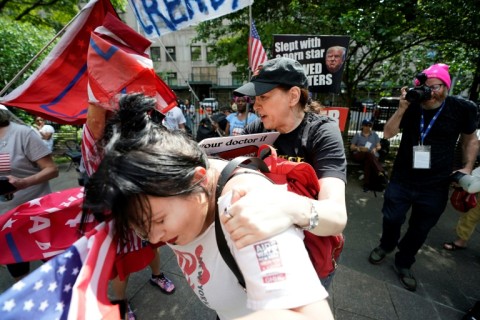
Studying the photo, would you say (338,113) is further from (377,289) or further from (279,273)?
(279,273)

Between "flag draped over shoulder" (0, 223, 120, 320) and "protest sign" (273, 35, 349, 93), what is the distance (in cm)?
368

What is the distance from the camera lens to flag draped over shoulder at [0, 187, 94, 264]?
1617 mm

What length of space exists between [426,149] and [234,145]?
2188mm

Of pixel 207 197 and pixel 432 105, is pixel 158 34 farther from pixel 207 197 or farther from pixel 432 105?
pixel 432 105

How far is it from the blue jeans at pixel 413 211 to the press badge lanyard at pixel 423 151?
263 millimetres

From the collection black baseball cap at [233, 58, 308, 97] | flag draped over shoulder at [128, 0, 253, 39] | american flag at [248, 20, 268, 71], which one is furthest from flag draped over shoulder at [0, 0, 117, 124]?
american flag at [248, 20, 268, 71]

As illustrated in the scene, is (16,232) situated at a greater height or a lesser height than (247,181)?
lesser

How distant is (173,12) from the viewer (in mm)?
2373

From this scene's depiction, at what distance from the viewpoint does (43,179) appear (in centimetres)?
233

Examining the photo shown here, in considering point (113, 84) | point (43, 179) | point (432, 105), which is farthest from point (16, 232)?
point (432, 105)

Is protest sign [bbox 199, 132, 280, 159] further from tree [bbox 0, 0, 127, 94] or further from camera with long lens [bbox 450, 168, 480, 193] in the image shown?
tree [bbox 0, 0, 127, 94]

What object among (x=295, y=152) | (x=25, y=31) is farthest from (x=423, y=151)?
(x=25, y=31)

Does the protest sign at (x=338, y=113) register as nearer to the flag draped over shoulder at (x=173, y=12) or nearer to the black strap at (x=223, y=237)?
the flag draped over shoulder at (x=173, y=12)

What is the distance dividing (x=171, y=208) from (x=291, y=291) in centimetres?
43
